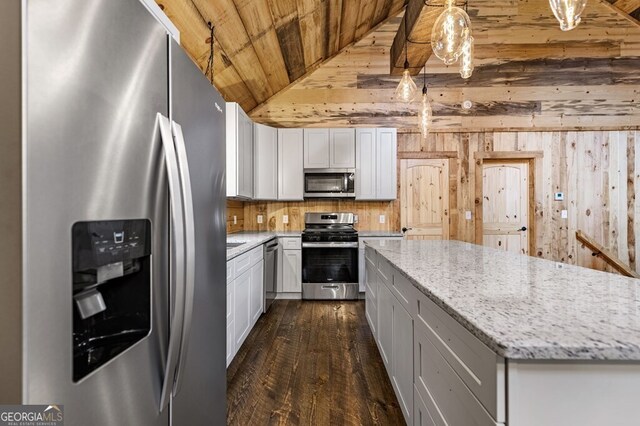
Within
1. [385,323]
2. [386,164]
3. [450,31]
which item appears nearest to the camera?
[450,31]

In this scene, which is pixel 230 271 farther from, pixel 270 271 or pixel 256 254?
pixel 270 271

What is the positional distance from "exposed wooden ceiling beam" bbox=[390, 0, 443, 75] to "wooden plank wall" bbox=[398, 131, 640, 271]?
1.11 m

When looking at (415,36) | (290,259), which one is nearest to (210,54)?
(415,36)

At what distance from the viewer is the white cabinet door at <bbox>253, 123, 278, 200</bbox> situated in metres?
4.27

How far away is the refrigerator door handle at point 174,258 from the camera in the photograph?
82cm

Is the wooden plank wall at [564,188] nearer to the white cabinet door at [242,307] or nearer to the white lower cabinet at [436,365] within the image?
the white cabinet door at [242,307]

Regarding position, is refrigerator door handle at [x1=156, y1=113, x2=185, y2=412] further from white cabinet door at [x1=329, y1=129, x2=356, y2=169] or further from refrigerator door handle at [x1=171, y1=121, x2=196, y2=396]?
white cabinet door at [x1=329, y1=129, x2=356, y2=169]

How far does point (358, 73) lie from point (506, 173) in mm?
2719

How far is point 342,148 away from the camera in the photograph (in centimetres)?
455

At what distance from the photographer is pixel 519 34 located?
4.80 meters

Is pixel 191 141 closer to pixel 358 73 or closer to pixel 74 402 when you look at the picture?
pixel 74 402

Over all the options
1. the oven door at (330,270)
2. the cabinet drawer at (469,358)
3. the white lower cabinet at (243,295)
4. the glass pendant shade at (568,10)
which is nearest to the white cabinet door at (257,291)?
the white lower cabinet at (243,295)

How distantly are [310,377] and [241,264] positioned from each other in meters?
1.03

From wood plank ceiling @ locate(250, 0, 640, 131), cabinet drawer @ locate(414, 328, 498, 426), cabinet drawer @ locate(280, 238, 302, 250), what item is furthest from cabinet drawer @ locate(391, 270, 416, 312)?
wood plank ceiling @ locate(250, 0, 640, 131)
